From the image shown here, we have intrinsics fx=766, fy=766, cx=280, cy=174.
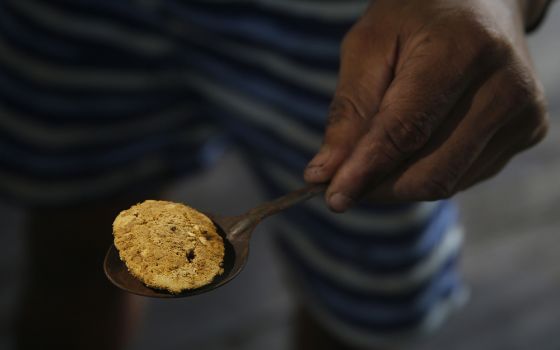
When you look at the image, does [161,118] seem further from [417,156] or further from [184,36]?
[417,156]

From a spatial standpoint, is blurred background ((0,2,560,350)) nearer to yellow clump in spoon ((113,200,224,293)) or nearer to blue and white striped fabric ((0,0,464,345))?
blue and white striped fabric ((0,0,464,345))

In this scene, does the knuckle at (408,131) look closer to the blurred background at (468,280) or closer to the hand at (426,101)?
the hand at (426,101)

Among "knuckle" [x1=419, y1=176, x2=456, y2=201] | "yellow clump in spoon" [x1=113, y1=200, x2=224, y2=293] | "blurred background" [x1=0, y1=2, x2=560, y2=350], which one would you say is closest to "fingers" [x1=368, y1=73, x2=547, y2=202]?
"knuckle" [x1=419, y1=176, x2=456, y2=201]

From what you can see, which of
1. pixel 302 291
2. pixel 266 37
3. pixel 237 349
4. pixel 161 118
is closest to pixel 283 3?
pixel 266 37

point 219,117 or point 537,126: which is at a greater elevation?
point 537,126

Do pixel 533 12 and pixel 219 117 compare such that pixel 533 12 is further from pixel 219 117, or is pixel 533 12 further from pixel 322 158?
pixel 219 117

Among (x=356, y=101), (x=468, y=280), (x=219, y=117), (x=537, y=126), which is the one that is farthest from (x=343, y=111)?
(x=468, y=280)
